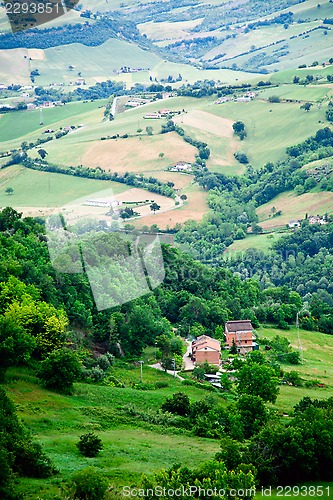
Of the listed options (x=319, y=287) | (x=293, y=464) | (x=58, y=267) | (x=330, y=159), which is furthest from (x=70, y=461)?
(x=330, y=159)

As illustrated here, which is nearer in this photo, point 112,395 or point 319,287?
point 112,395

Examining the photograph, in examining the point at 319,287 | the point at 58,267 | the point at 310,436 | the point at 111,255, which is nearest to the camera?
the point at 310,436

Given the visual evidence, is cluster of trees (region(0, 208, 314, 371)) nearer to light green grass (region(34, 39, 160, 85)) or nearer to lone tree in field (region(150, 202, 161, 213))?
lone tree in field (region(150, 202, 161, 213))

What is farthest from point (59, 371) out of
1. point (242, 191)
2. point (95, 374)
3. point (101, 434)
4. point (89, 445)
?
point (242, 191)

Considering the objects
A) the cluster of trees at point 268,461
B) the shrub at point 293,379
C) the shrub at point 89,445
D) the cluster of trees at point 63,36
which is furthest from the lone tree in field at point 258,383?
the cluster of trees at point 63,36

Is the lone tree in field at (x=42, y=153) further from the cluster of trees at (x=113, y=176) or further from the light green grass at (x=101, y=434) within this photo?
the light green grass at (x=101, y=434)

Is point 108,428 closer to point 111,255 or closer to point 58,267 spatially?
point 58,267

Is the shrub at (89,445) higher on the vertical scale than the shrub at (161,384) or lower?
higher
